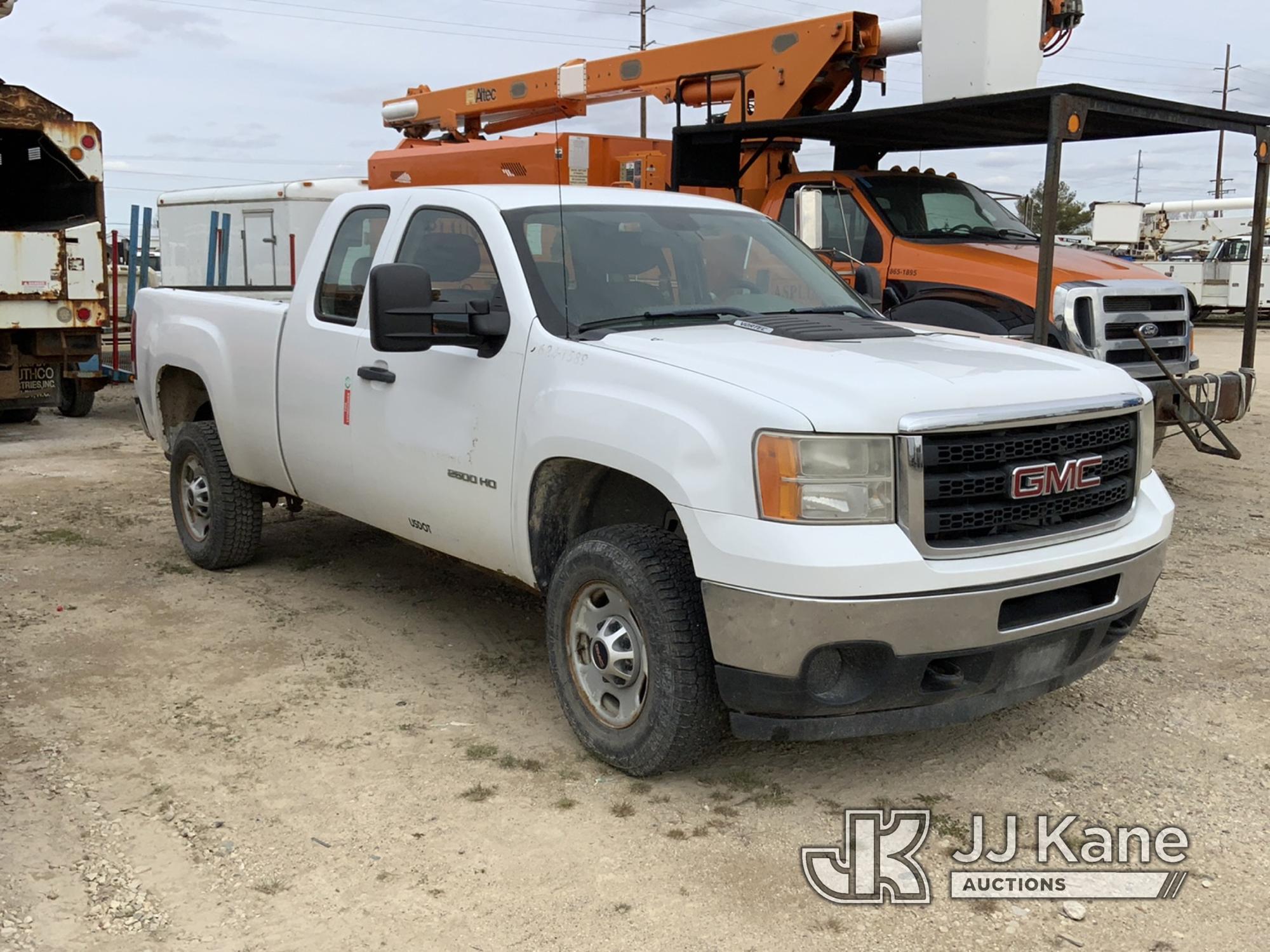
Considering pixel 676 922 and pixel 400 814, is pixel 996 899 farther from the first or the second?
pixel 400 814

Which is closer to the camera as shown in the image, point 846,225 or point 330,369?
point 330,369

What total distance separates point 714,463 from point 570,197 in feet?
5.97

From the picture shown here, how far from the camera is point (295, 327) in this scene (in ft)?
18.6

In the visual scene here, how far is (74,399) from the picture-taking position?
12969mm

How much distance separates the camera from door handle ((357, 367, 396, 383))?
4.99 meters

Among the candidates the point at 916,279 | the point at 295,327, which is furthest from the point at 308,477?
the point at 916,279

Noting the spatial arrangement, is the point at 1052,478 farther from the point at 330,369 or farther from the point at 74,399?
the point at 74,399

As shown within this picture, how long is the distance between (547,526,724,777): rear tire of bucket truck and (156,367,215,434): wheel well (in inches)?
133

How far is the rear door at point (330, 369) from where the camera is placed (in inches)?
209

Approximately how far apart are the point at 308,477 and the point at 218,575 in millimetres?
1267

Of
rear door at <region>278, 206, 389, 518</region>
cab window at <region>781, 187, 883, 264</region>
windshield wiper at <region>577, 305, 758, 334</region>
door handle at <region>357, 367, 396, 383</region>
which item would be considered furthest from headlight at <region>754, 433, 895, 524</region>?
cab window at <region>781, 187, 883, 264</region>

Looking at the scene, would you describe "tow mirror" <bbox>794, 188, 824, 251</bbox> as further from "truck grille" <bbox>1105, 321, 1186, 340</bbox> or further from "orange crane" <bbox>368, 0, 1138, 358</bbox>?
"truck grille" <bbox>1105, 321, 1186, 340</bbox>

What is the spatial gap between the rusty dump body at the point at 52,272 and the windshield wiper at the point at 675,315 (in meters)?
8.77
